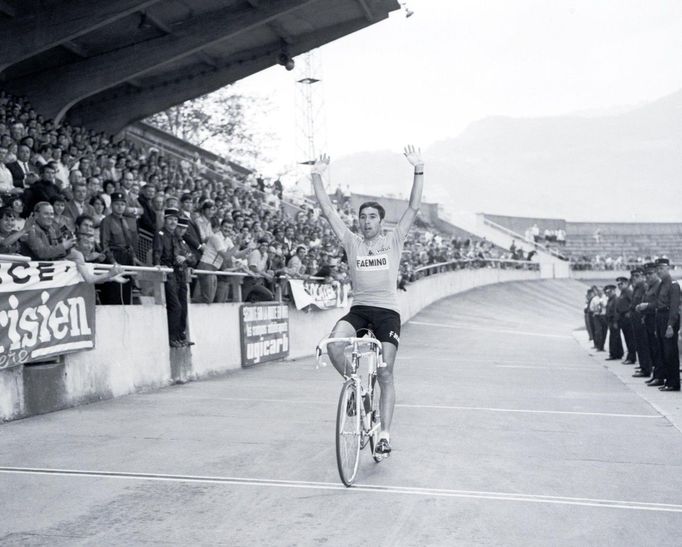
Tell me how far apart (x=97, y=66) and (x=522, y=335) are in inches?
662

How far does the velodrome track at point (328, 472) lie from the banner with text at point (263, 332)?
2871mm

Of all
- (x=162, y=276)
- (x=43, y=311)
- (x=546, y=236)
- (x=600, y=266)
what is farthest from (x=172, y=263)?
(x=546, y=236)

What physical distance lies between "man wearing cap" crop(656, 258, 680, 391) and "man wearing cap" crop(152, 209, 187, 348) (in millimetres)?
7650

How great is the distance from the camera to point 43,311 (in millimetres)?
10203

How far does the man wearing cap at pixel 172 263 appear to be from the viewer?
13328mm

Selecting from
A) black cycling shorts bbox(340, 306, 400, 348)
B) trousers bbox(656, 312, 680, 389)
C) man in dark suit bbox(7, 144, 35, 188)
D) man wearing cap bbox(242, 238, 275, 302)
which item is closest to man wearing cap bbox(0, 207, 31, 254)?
man in dark suit bbox(7, 144, 35, 188)

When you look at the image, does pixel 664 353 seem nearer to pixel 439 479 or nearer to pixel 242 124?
pixel 439 479

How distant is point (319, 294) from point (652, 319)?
909cm

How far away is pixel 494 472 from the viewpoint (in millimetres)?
7352

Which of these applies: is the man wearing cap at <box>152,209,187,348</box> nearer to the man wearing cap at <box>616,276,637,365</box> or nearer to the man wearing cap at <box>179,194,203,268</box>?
the man wearing cap at <box>179,194,203,268</box>

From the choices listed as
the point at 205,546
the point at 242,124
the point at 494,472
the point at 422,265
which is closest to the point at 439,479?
the point at 494,472

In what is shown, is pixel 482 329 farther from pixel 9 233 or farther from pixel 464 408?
pixel 9 233

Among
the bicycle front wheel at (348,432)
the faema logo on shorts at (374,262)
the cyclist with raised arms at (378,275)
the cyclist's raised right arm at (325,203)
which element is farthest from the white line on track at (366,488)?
the cyclist's raised right arm at (325,203)

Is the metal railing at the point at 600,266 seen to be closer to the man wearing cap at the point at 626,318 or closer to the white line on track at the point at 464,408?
the man wearing cap at the point at 626,318
